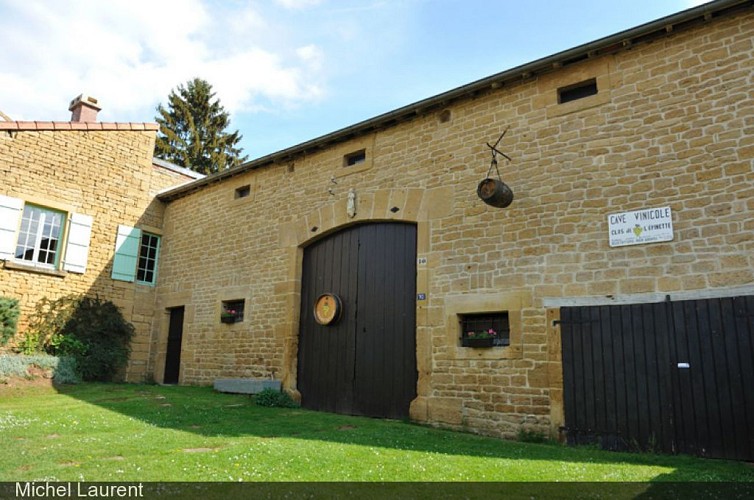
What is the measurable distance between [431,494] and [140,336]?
10.6 m

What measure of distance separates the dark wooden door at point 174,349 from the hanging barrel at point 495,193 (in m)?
8.11

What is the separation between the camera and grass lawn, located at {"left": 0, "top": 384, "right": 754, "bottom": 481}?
4.18 meters

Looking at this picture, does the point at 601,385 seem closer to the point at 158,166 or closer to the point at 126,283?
the point at 126,283

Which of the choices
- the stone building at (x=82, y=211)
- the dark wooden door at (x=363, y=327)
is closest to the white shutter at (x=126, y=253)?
the stone building at (x=82, y=211)

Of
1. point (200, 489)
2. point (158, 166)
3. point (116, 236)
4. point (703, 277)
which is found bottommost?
point (200, 489)

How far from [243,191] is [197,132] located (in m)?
14.5

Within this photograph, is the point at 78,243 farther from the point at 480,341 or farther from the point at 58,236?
the point at 480,341

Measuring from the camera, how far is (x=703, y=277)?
5727mm

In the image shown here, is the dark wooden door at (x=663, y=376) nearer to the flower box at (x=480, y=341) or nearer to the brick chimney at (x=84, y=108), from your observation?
the flower box at (x=480, y=341)

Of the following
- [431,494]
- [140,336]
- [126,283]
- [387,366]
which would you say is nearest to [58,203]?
[126,283]

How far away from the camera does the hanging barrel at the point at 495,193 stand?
691cm

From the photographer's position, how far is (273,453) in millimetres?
4863

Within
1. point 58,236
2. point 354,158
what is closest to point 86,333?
point 58,236

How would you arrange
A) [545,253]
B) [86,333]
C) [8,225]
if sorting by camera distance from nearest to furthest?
[545,253] → [8,225] → [86,333]
